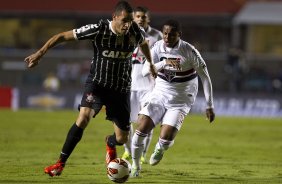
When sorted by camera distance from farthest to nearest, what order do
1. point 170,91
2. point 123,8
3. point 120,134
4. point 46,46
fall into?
point 170,91 → point 120,134 → point 123,8 → point 46,46

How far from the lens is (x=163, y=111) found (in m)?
11.8

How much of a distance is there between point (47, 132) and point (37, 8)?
18.6 meters

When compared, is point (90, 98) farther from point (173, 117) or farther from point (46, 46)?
point (173, 117)

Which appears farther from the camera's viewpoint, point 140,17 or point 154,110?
point 140,17

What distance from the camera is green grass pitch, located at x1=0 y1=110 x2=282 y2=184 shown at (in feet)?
37.4

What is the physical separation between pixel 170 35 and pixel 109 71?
130cm

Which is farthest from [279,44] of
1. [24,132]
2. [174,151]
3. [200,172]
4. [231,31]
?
[200,172]

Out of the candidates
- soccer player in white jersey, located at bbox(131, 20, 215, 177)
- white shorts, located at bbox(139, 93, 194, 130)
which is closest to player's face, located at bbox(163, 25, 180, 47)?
soccer player in white jersey, located at bbox(131, 20, 215, 177)

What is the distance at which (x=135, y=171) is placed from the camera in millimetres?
11352

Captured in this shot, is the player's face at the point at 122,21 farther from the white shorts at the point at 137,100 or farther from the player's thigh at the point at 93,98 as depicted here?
the white shorts at the point at 137,100

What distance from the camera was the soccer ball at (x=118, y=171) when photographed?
10.3 m

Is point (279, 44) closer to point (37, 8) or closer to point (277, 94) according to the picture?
point (277, 94)

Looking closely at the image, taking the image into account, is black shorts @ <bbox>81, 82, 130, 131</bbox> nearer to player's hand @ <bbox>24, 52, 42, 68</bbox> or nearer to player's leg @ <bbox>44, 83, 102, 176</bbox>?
player's leg @ <bbox>44, 83, 102, 176</bbox>

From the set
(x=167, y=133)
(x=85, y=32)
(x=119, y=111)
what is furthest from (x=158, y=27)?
(x=85, y=32)
